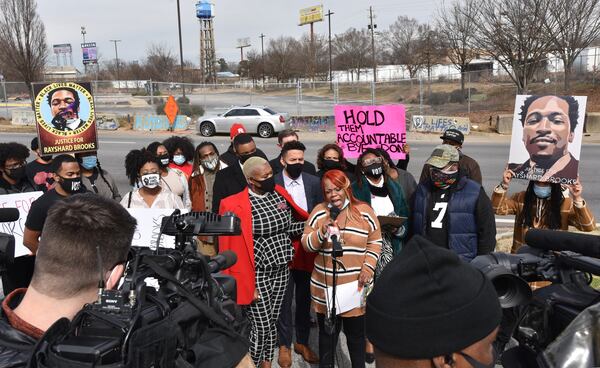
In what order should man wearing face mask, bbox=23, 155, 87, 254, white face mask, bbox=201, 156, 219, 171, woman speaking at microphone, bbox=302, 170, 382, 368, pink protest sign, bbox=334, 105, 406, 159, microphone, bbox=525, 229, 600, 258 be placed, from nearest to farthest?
microphone, bbox=525, 229, 600, 258, man wearing face mask, bbox=23, 155, 87, 254, woman speaking at microphone, bbox=302, 170, 382, 368, white face mask, bbox=201, 156, 219, 171, pink protest sign, bbox=334, 105, 406, 159

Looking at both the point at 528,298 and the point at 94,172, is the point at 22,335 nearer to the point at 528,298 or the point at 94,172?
the point at 528,298

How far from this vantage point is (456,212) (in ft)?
13.1

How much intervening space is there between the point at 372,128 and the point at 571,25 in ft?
60.4

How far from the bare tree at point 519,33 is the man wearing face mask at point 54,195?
68.5ft

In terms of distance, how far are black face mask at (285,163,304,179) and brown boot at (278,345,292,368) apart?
1.51 m

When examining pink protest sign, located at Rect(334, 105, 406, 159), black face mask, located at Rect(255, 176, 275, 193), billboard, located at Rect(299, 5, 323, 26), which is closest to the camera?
black face mask, located at Rect(255, 176, 275, 193)

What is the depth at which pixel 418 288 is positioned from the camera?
1352mm

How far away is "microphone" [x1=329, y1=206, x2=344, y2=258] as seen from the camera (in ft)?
11.5

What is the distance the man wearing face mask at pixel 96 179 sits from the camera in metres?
5.19

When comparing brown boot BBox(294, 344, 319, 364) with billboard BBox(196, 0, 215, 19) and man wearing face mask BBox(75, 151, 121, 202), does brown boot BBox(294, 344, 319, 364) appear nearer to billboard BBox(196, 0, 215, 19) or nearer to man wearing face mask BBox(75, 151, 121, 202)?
man wearing face mask BBox(75, 151, 121, 202)

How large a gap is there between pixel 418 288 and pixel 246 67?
77629mm

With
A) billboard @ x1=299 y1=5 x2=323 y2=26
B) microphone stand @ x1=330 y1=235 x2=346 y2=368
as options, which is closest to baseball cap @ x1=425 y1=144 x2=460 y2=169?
microphone stand @ x1=330 y1=235 x2=346 y2=368

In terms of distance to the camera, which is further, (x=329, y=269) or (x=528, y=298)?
(x=329, y=269)

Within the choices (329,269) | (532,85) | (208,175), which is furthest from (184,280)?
(532,85)
